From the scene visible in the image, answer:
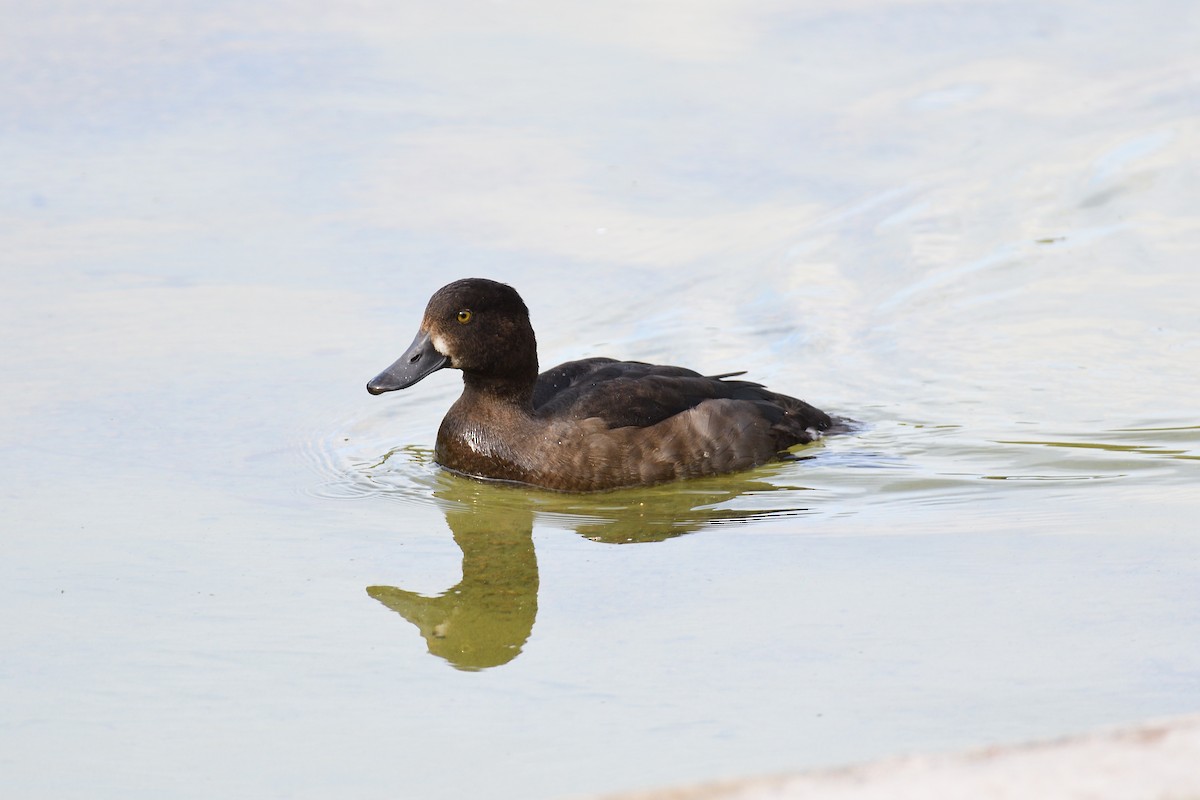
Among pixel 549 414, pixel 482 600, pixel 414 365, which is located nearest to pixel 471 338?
pixel 414 365


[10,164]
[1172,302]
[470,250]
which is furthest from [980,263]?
[10,164]

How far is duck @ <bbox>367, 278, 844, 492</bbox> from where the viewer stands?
28.2ft

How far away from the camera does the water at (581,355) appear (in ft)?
18.5

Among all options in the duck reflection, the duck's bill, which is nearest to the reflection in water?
the duck reflection

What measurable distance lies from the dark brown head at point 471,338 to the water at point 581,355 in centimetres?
58

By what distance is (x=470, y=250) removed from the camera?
11.3m

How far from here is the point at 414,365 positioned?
862 cm

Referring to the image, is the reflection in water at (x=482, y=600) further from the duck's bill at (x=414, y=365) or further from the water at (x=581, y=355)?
the duck's bill at (x=414, y=365)

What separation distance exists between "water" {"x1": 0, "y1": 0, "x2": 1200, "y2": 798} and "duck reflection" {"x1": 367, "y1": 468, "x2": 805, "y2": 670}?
0.10 feet

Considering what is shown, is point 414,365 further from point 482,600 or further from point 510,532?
point 482,600

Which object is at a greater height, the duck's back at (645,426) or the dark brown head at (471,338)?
the dark brown head at (471,338)

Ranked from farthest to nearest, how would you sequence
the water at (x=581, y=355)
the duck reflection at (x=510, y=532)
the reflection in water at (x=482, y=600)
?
the duck reflection at (x=510, y=532) < the reflection in water at (x=482, y=600) < the water at (x=581, y=355)

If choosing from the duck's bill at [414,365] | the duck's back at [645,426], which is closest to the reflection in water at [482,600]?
the duck's back at [645,426]

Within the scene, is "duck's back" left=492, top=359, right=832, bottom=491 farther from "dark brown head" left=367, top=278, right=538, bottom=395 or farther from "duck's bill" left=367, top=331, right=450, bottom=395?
"duck's bill" left=367, top=331, right=450, bottom=395
